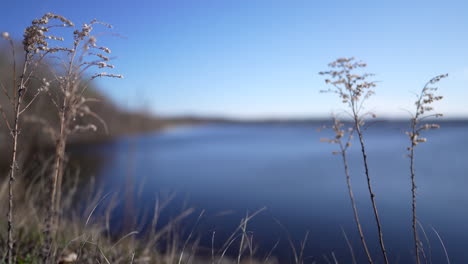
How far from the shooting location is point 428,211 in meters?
7.68

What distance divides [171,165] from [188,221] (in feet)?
35.0

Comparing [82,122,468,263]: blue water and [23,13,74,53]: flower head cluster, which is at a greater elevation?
[23,13,74,53]: flower head cluster

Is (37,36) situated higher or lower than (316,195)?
higher

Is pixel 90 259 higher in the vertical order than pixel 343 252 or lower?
higher

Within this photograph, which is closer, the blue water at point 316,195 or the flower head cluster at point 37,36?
the flower head cluster at point 37,36

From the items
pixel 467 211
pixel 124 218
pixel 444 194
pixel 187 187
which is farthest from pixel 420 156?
pixel 124 218

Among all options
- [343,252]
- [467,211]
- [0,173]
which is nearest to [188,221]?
[343,252]

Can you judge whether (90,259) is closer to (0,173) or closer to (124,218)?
(124,218)

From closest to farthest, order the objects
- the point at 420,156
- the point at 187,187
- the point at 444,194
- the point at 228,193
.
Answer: the point at 444,194 < the point at 228,193 < the point at 187,187 < the point at 420,156

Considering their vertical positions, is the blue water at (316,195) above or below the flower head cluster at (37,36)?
below

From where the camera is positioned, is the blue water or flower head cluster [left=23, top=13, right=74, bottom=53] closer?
flower head cluster [left=23, top=13, right=74, bottom=53]

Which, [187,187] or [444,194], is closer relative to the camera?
[444,194]

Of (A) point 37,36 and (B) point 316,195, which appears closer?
(A) point 37,36

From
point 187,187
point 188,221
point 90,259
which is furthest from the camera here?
point 187,187
